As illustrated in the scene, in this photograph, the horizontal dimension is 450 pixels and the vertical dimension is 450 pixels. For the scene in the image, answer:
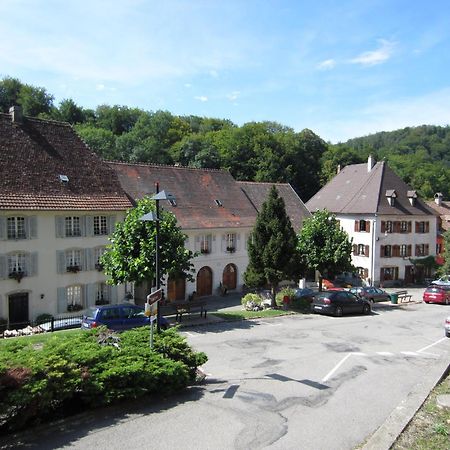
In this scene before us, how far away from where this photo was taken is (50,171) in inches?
1078

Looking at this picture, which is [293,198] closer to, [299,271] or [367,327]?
[299,271]

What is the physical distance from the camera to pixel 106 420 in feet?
31.8

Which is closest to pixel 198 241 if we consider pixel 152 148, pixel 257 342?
pixel 257 342

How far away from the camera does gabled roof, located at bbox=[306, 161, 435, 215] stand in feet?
154

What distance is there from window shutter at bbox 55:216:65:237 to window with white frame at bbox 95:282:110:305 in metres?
3.77

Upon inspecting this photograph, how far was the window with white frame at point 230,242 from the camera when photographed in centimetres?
3638

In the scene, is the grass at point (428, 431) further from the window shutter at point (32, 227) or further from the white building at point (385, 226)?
the white building at point (385, 226)

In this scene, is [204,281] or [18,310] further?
[204,281]

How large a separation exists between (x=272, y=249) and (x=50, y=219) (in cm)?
1260

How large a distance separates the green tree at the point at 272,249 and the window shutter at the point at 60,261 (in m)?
10.6

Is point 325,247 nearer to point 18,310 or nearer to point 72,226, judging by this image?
point 72,226

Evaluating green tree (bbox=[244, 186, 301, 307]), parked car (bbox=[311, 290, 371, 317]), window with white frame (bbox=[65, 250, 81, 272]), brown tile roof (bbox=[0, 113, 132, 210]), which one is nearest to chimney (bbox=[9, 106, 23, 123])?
brown tile roof (bbox=[0, 113, 132, 210])

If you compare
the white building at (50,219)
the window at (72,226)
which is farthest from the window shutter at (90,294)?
the window at (72,226)

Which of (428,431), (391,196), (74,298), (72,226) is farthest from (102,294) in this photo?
(391,196)
